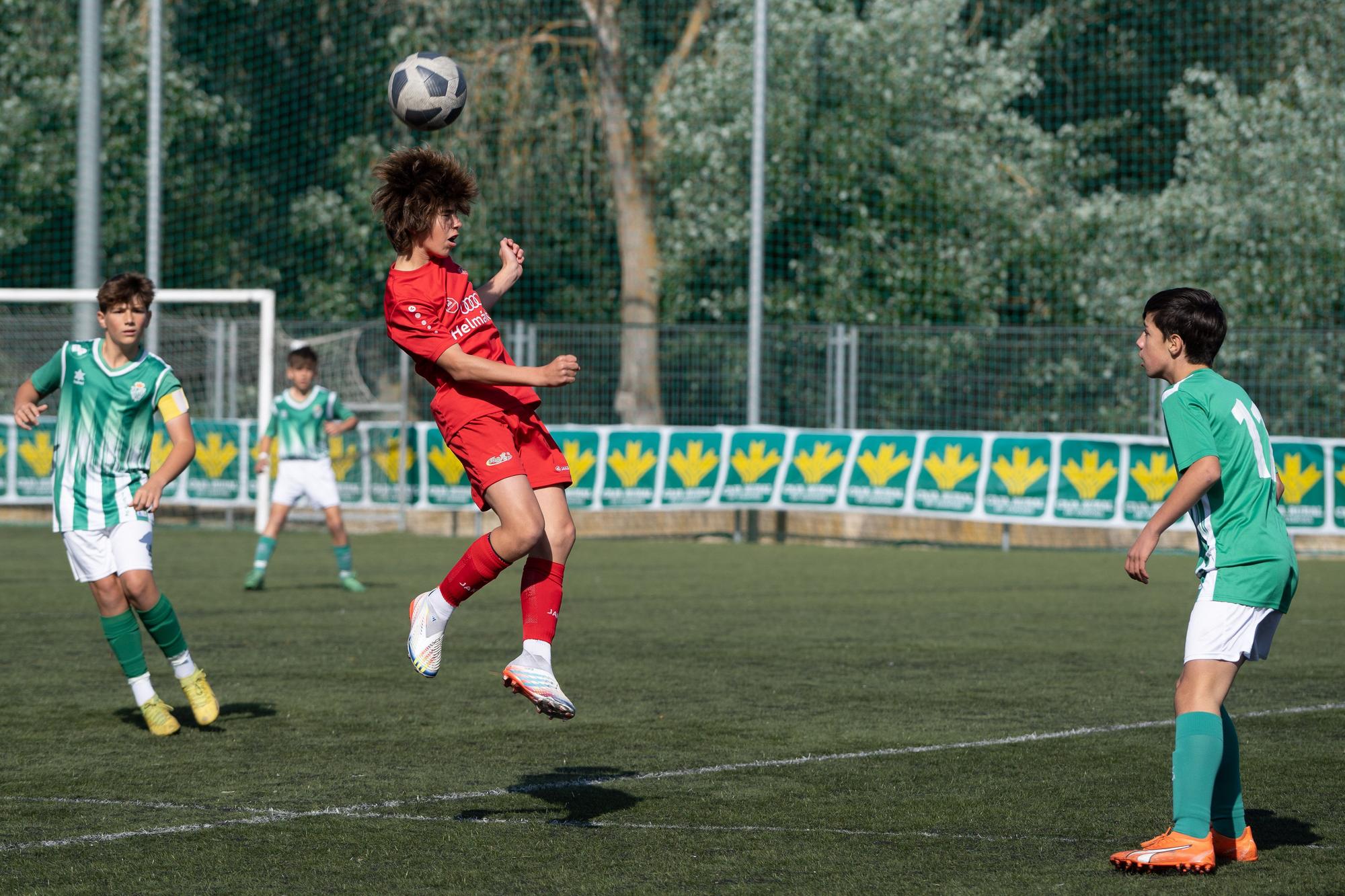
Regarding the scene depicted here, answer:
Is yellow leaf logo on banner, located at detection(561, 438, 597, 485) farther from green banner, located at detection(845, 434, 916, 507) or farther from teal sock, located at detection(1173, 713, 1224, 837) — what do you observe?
teal sock, located at detection(1173, 713, 1224, 837)

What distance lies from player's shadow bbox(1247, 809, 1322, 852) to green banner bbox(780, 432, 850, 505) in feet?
48.2

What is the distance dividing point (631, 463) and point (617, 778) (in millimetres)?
14592

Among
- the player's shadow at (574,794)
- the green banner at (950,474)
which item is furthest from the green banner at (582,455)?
the player's shadow at (574,794)

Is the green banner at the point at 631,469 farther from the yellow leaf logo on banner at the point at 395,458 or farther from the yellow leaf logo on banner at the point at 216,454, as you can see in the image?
the yellow leaf logo on banner at the point at 216,454

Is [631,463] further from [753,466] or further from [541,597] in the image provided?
[541,597]

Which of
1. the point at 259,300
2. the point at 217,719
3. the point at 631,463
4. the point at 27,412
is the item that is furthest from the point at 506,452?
the point at 631,463

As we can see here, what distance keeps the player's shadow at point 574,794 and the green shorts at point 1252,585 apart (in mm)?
2130

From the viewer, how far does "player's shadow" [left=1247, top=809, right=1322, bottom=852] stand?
18.1 feet

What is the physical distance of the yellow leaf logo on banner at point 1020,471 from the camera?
778 inches

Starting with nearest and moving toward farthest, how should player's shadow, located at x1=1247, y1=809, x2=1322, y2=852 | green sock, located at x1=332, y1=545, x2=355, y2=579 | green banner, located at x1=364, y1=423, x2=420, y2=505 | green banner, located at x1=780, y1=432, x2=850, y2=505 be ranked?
player's shadow, located at x1=1247, y1=809, x2=1322, y2=852 → green sock, located at x1=332, y1=545, x2=355, y2=579 → green banner, located at x1=780, y1=432, x2=850, y2=505 → green banner, located at x1=364, y1=423, x2=420, y2=505

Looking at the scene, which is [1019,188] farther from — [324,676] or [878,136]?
[324,676]

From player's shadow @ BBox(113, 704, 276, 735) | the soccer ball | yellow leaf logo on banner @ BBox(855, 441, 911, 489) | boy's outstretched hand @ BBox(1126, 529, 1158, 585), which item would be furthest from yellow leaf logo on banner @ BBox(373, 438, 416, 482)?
boy's outstretched hand @ BBox(1126, 529, 1158, 585)

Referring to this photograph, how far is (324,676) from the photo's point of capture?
9.38 metres

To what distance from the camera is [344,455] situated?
71.6ft
